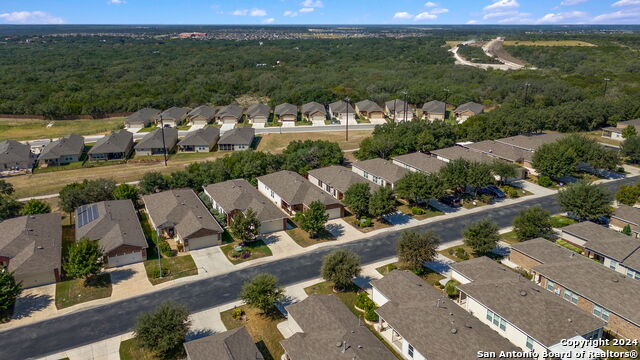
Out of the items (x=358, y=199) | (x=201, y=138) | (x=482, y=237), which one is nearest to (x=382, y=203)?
(x=358, y=199)

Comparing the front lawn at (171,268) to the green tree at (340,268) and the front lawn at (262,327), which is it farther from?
the green tree at (340,268)

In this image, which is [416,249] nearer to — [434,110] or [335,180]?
[335,180]

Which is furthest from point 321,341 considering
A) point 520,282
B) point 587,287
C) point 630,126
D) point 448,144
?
point 630,126

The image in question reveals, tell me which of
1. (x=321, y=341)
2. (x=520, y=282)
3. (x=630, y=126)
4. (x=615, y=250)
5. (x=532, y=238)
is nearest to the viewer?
(x=321, y=341)

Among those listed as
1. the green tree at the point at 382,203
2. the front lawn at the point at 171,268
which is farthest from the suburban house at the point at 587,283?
the front lawn at the point at 171,268

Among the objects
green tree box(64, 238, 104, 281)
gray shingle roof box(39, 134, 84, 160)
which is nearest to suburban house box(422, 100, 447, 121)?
gray shingle roof box(39, 134, 84, 160)

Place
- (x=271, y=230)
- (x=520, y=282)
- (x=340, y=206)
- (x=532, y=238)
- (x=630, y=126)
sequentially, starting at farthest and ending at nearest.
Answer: (x=630, y=126)
(x=340, y=206)
(x=271, y=230)
(x=532, y=238)
(x=520, y=282)

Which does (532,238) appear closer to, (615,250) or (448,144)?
(615,250)
